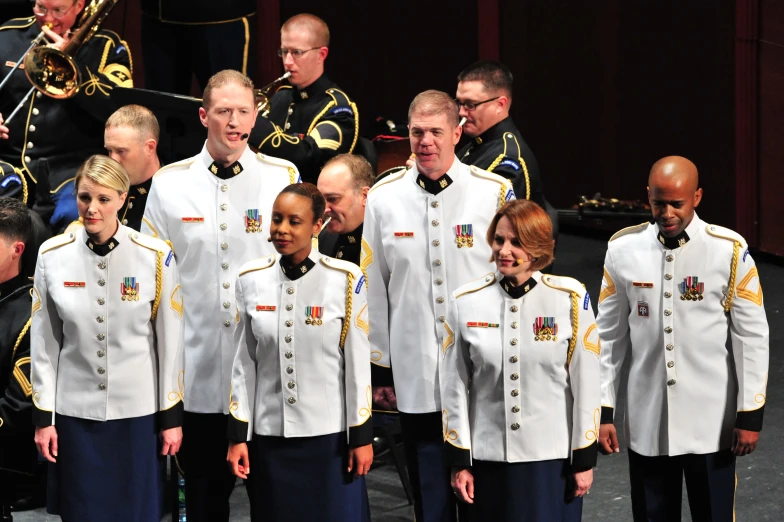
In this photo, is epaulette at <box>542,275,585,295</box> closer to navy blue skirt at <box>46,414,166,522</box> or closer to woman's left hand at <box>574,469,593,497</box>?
woman's left hand at <box>574,469,593,497</box>

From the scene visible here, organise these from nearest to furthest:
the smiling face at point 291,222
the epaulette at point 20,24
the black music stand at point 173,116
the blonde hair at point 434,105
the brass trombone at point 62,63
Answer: the smiling face at point 291,222, the blonde hair at point 434,105, the black music stand at point 173,116, the brass trombone at point 62,63, the epaulette at point 20,24

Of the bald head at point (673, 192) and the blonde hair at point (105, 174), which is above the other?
the blonde hair at point (105, 174)

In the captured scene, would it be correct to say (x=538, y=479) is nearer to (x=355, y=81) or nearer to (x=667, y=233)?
(x=667, y=233)

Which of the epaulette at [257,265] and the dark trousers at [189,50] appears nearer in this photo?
the epaulette at [257,265]

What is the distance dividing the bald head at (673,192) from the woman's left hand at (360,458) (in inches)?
42.6

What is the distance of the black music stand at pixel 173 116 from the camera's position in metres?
5.14

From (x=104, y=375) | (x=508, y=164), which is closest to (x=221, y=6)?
(x=508, y=164)

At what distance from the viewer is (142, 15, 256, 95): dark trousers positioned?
6094 mm

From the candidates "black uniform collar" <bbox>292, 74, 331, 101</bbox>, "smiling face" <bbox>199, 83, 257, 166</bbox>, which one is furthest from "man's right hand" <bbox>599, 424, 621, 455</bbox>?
"black uniform collar" <bbox>292, 74, 331, 101</bbox>

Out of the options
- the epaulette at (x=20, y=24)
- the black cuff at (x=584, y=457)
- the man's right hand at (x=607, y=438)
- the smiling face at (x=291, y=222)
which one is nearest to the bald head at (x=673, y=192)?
the man's right hand at (x=607, y=438)

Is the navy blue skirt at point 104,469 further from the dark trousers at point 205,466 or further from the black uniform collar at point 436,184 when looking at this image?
the black uniform collar at point 436,184

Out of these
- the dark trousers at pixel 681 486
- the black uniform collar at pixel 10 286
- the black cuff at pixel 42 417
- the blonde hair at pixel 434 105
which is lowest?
the dark trousers at pixel 681 486

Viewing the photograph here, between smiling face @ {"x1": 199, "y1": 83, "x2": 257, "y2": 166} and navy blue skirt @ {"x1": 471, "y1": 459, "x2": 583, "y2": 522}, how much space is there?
1351 millimetres

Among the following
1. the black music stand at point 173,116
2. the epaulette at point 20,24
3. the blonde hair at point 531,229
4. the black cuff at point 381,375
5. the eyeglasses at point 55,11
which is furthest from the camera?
the epaulette at point 20,24
